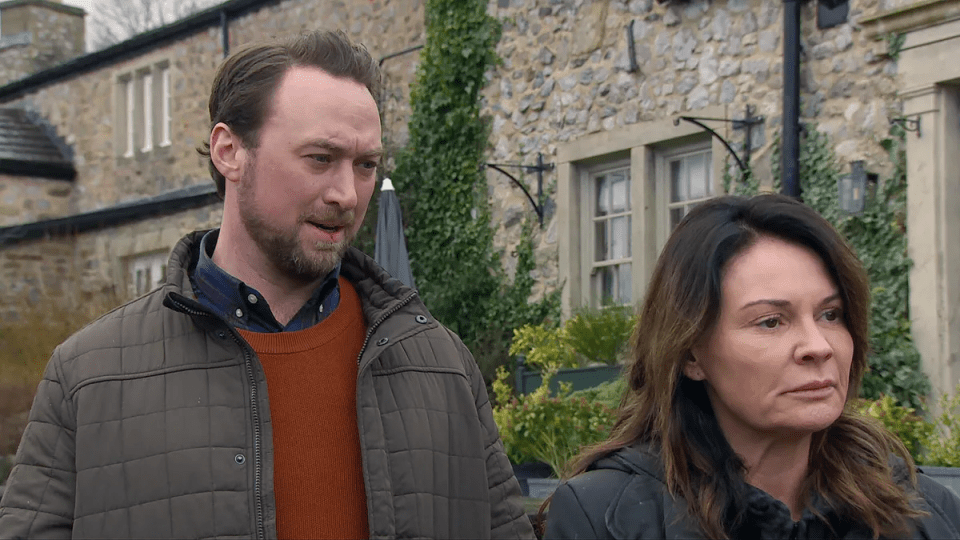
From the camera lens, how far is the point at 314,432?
2.44 metres

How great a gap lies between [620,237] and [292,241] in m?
7.52

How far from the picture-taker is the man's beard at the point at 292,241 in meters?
2.43

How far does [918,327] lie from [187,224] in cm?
921

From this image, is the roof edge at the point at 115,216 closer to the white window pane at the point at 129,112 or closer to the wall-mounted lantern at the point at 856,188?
the white window pane at the point at 129,112

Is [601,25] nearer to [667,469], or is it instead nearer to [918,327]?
[918,327]

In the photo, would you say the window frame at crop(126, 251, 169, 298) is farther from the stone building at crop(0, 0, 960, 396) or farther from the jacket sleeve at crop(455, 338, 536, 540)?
the jacket sleeve at crop(455, 338, 536, 540)

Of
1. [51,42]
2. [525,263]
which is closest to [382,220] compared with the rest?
[525,263]

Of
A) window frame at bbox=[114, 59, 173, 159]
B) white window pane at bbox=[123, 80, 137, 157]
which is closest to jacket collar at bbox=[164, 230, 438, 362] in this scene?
window frame at bbox=[114, 59, 173, 159]

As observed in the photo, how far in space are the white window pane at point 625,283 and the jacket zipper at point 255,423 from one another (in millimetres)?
7297

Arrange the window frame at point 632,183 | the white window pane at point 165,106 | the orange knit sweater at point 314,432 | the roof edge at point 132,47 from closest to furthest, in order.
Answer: the orange knit sweater at point 314,432
the window frame at point 632,183
the roof edge at point 132,47
the white window pane at point 165,106

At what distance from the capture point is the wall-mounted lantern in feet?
24.8

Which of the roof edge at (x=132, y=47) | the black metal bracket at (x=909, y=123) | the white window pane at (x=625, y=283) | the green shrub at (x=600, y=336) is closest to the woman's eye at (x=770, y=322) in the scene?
the black metal bracket at (x=909, y=123)

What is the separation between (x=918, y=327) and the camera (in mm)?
7336

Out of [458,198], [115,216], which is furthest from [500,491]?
[115,216]
